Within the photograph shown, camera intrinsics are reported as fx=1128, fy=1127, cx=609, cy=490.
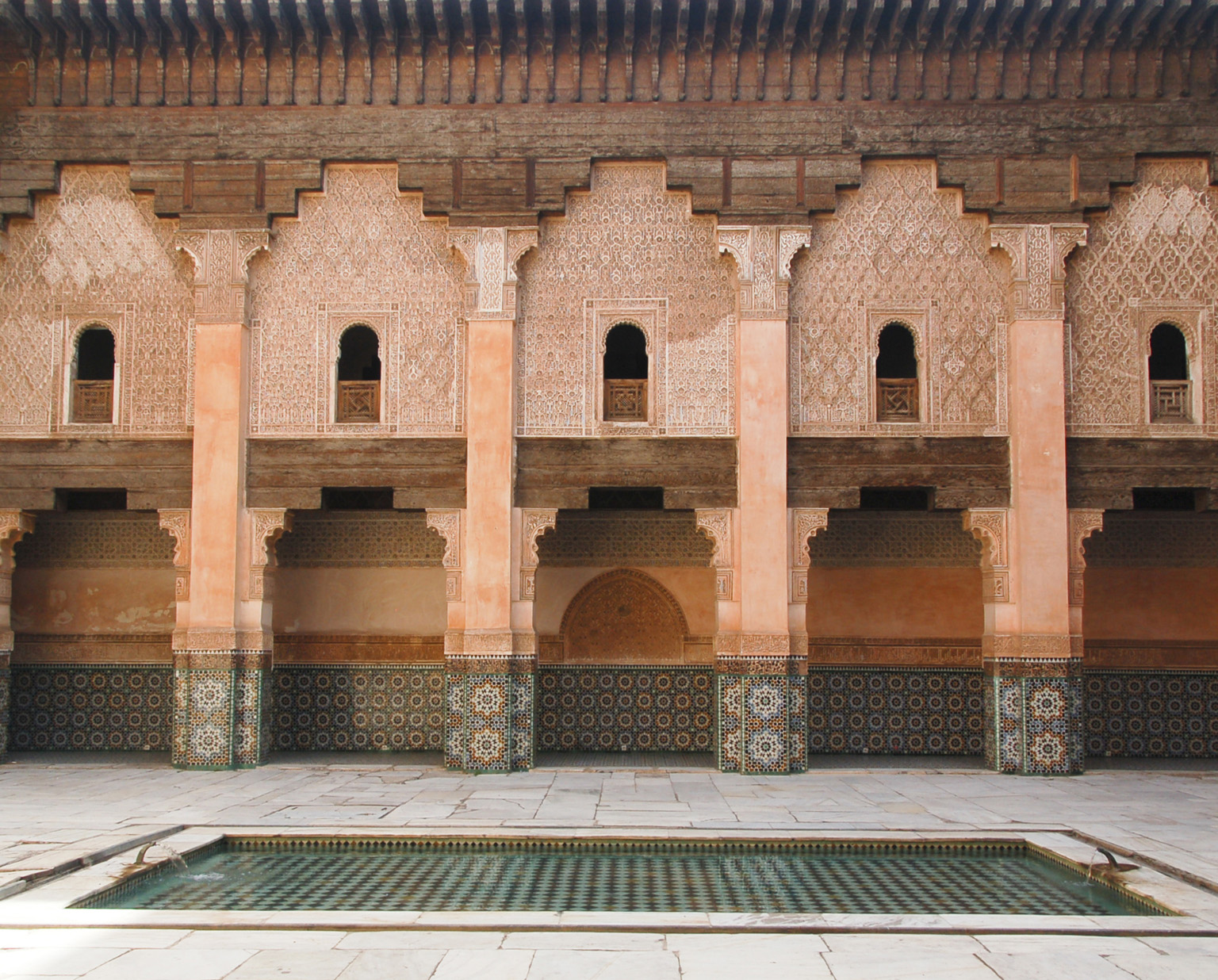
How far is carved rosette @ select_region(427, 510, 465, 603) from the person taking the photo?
8820mm

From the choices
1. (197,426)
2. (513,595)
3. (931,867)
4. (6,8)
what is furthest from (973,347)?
(6,8)

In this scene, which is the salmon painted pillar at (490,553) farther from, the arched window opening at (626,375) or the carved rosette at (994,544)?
the carved rosette at (994,544)

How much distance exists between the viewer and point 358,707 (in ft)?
32.7

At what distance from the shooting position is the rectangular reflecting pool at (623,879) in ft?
15.6

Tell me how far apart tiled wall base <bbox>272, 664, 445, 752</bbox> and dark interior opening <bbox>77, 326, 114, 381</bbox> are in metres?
3.15

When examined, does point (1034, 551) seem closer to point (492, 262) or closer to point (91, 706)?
point (492, 262)

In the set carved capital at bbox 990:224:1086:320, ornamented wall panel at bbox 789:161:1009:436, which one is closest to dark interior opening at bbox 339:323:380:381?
ornamented wall panel at bbox 789:161:1009:436

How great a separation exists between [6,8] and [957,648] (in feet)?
30.6

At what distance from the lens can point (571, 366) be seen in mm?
8992

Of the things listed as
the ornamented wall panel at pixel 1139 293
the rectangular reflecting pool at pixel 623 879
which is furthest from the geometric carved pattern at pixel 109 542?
the ornamented wall panel at pixel 1139 293

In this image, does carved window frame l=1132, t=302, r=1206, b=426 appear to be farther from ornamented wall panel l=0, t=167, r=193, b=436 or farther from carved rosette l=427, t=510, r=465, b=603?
ornamented wall panel l=0, t=167, r=193, b=436

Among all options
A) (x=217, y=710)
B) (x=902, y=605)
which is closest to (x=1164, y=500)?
(x=902, y=605)

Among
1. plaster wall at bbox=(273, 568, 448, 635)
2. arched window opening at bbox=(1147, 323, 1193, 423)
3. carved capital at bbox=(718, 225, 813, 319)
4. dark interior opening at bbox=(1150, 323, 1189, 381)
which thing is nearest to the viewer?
carved capital at bbox=(718, 225, 813, 319)

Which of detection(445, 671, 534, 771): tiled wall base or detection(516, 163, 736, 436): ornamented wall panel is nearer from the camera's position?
detection(445, 671, 534, 771): tiled wall base
